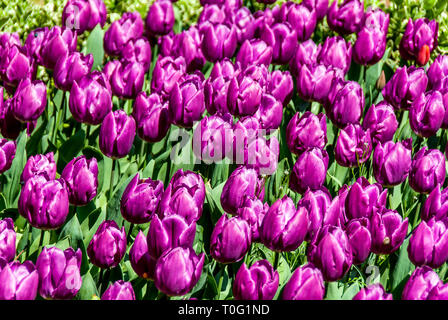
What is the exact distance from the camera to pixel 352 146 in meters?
3.17

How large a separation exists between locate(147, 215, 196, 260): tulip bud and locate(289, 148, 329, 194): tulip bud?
669 millimetres

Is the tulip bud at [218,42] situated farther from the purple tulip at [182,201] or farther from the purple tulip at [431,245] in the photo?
the purple tulip at [431,245]

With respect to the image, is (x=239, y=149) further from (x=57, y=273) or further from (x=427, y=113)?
(x=57, y=273)

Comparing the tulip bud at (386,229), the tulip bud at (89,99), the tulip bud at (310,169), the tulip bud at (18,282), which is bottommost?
the tulip bud at (386,229)

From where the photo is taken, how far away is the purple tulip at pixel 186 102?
131 inches

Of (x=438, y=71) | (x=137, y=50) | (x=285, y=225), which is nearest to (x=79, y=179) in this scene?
(x=285, y=225)

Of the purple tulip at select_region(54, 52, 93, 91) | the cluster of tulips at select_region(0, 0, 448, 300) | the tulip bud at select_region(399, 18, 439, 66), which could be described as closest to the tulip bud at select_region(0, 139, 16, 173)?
the cluster of tulips at select_region(0, 0, 448, 300)

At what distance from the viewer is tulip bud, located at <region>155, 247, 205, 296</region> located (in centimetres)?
222

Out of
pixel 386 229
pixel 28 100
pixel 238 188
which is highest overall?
pixel 28 100

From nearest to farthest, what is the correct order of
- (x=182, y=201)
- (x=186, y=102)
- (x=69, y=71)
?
1. (x=182, y=201)
2. (x=186, y=102)
3. (x=69, y=71)

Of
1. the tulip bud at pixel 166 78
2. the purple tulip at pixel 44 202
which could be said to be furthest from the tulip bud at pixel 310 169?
the tulip bud at pixel 166 78

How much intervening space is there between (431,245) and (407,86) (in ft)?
4.37

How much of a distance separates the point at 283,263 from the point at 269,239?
397mm

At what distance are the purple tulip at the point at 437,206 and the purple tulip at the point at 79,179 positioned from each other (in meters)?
1.12
